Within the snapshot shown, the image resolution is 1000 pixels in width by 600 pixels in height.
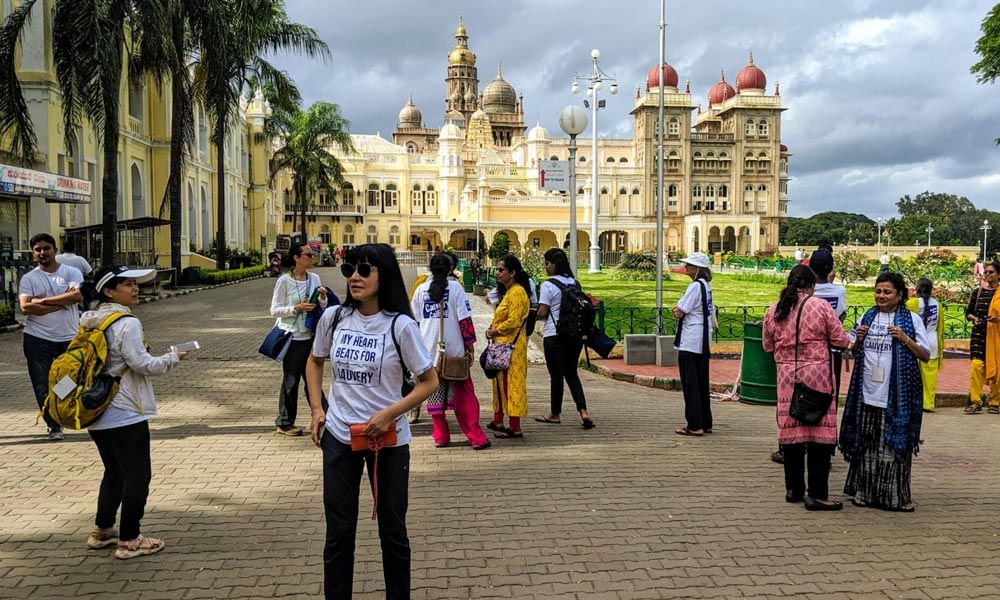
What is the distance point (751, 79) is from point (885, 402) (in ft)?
278

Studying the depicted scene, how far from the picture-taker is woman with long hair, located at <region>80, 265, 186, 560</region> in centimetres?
405

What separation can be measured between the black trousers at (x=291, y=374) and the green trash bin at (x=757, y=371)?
494 centimetres

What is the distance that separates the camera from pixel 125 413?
4062 mm

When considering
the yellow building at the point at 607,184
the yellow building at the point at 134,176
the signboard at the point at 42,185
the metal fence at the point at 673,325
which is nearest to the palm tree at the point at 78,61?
the signboard at the point at 42,185

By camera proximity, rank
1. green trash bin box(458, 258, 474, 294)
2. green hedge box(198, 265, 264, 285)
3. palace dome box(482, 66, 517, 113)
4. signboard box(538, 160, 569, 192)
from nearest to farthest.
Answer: signboard box(538, 160, 569, 192), green trash bin box(458, 258, 474, 294), green hedge box(198, 265, 264, 285), palace dome box(482, 66, 517, 113)

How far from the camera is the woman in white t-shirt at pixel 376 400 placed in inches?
129

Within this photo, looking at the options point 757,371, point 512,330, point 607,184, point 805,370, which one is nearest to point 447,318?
point 512,330

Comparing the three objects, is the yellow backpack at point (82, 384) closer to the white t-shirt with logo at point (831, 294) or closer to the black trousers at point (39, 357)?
the black trousers at point (39, 357)

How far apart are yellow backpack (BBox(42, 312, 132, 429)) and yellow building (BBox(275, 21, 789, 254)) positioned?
62.9 metres

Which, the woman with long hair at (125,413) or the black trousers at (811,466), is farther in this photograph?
the black trousers at (811,466)

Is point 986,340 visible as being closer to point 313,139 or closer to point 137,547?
point 137,547

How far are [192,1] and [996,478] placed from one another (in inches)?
861

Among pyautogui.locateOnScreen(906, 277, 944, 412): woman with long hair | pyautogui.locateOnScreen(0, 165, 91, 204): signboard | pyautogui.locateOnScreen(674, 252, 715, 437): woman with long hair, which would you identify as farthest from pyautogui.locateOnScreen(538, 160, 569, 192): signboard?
pyautogui.locateOnScreen(0, 165, 91, 204): signboard

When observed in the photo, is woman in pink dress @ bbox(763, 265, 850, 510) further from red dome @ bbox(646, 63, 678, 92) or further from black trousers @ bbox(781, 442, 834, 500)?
red dome @ bbox(646, 63, 678, 92)
